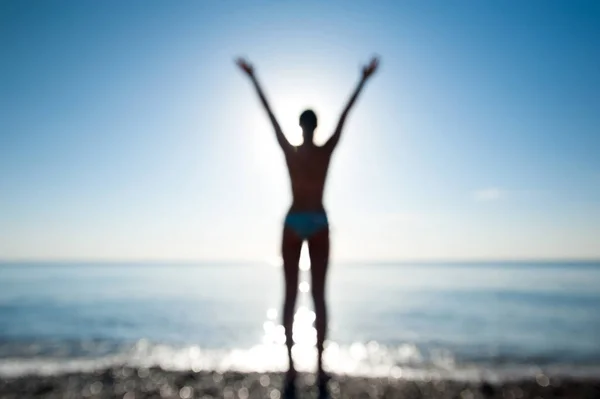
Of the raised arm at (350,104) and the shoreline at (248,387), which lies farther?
the shoreline at (248,387)

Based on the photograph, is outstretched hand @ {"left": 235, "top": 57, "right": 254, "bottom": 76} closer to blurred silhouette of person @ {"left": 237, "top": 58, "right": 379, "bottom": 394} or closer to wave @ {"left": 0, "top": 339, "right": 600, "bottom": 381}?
blurred silhouette of person @ {"left": 237, "top": 58, "right": 379, "bottom": 394}

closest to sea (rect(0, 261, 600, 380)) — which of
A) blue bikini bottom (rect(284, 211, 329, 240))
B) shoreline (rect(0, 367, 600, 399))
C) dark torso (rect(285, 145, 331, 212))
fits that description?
blue bikini bottom (rect(284, 211, 329, 240))

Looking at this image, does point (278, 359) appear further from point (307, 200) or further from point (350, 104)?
point (350, 104)

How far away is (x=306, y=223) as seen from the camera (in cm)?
440

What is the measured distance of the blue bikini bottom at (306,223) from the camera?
173 inches

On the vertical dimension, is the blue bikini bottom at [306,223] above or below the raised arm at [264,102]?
below

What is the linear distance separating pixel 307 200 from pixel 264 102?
1044mm

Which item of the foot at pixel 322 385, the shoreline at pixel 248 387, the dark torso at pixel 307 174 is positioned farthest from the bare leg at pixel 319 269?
the shoreline at pixel 248 387

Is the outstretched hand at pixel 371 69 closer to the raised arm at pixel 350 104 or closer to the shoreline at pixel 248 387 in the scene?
the raised arm at pixel 350 104

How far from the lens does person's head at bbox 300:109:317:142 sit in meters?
4.59

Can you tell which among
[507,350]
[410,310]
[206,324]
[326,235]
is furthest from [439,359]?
[410,310]

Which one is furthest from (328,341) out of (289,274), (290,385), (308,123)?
(308,123)

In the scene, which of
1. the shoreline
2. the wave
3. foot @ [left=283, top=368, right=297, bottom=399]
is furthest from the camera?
the wave

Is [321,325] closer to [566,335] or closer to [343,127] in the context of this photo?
[343,127]
